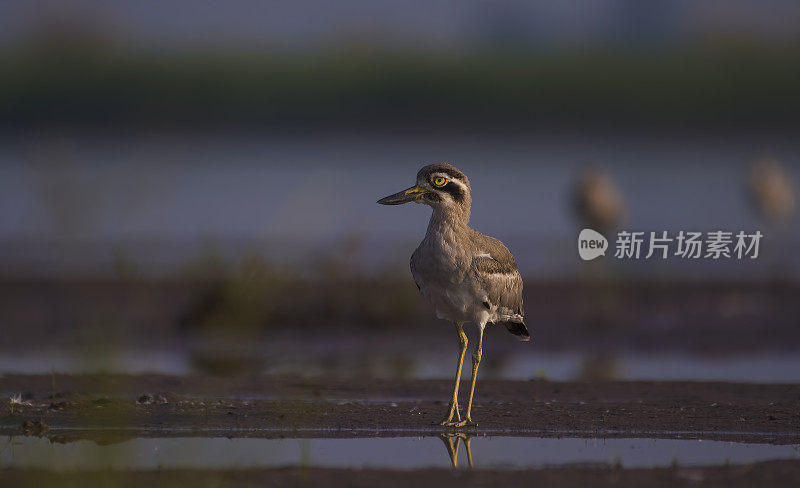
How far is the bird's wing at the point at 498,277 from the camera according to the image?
7832 millimetres

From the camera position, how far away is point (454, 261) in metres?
7.76

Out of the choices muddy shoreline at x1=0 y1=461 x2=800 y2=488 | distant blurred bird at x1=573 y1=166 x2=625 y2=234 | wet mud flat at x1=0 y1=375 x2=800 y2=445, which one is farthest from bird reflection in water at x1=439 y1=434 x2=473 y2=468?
distant blurred bird at x1=573 y1=166 x2=625 y2=234

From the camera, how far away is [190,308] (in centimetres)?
1307

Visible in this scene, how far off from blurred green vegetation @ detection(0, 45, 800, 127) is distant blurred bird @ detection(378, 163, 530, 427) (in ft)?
102

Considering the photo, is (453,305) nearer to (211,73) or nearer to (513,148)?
(513,148)

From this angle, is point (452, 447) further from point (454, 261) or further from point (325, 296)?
point (325, 296)

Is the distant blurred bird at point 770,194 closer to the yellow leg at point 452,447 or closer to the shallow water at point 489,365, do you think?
the shallow water at point 489,365

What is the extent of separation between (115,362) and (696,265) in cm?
1240

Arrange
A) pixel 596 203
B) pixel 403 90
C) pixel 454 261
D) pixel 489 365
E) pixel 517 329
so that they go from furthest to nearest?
pixel 403 90 → pixel 596 203 → pixel 489 365 → pixel 517 329 → pixel 454 261

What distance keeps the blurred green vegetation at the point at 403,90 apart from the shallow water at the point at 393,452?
31895mm

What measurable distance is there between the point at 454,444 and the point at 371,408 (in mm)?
1107

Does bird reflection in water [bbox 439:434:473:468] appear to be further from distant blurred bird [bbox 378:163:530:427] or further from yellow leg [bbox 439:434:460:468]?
distant blurred bird [bbox 378:163:530:427]

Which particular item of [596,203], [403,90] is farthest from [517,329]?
[403,90]

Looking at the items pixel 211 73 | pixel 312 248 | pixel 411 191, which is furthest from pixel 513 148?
pixel 411 191
